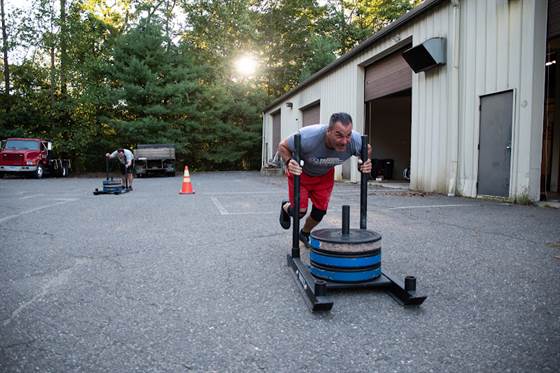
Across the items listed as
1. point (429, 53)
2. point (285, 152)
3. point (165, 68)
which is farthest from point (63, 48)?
point (285, 152)

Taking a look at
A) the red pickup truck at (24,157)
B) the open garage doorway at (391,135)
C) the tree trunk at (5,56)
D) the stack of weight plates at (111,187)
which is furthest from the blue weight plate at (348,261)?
the tree trunk at (5,56)

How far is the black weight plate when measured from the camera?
2.84 meters

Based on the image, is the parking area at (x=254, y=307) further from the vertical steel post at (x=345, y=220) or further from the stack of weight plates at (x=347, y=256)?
the vertical steel post at (x=345, y=220)

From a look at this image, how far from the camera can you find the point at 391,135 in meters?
20.7

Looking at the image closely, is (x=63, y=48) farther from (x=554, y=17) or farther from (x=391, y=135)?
(x=554, y=17)

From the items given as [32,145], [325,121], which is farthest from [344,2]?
[32,145]

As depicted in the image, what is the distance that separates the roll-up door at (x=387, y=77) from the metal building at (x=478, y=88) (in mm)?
36

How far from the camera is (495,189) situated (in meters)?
9.05

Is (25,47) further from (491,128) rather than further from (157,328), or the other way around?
(157,328)

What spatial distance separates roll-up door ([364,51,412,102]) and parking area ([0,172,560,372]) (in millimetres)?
8424

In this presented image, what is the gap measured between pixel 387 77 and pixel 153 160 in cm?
1545

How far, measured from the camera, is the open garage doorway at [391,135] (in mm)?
20062

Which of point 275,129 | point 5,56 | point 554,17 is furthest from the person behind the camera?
point 275,129

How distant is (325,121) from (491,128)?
9.65m
